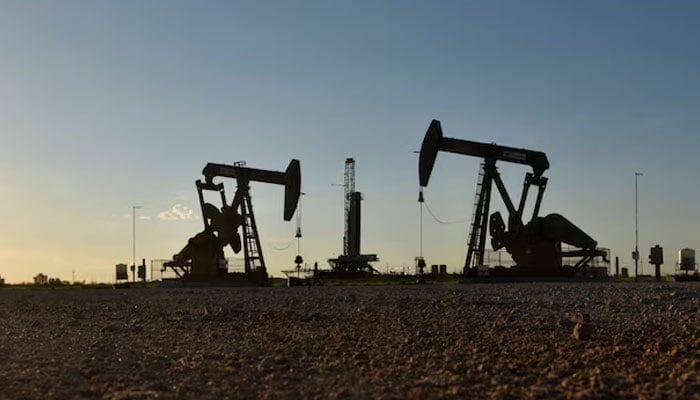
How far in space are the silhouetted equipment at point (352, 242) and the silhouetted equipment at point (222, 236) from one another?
23.2 meters

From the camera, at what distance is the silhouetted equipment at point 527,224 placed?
50.8m

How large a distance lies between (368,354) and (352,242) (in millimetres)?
90953

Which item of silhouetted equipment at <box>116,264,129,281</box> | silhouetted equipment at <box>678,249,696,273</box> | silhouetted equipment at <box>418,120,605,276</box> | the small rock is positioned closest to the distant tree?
silhouetted equipment at <box>116,264,129,281</box>

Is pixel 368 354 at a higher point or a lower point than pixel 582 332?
lower

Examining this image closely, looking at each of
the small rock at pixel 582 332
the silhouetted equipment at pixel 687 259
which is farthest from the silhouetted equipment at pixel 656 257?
the small rock at pixel 582 332

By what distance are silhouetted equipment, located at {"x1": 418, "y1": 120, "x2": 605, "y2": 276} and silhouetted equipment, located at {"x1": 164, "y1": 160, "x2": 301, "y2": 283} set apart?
12.9 m

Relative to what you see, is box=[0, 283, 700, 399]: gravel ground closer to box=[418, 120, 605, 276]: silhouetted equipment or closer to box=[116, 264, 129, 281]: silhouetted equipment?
box=[418, 120, 605, 276]: silhouetted equipment

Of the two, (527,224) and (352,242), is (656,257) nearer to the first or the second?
(527,224)

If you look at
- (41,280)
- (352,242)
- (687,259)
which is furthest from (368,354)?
(352,242)

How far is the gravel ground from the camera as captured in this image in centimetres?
1030

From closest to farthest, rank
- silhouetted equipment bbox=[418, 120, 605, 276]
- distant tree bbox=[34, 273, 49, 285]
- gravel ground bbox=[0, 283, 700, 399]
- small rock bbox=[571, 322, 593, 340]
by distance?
gravel ground bbox=[0, 283, 700, 399]
small rock bbox=[571, 322, 593, 340]
silhouetted equipment bbox=[418, 120, 605, 276]
distant tree bbox=[34, 273, 49, 285]

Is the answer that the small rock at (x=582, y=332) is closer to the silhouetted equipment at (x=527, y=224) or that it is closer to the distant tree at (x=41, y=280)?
the silhouetted equipment at (x=527, y=224)

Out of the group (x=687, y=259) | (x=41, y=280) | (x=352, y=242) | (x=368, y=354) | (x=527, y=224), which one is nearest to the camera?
(x=368, y=354)

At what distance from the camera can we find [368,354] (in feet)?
42.5
